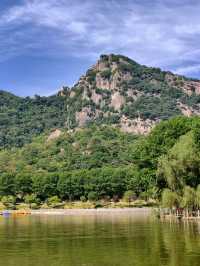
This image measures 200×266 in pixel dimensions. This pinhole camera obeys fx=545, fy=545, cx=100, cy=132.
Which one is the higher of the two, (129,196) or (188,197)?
(129,196)

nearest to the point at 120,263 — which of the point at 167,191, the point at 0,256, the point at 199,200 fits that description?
the point at 0,256

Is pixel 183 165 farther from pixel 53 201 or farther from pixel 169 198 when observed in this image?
pixel 53 201

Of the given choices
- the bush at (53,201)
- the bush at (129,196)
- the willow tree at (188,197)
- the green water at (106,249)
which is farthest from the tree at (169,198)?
the bush at (53,201)

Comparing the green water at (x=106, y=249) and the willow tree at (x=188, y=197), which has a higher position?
the willow tree at (x=188, y=197)

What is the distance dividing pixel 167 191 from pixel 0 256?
155ft

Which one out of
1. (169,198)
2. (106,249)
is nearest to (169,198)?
(169,198)

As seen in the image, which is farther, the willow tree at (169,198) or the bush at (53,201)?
the bush at (53,201)

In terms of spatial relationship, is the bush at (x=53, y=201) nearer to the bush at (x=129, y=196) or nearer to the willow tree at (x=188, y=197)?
the bush at (x=129, y=196)

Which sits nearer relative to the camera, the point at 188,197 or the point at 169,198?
the point at 188,197

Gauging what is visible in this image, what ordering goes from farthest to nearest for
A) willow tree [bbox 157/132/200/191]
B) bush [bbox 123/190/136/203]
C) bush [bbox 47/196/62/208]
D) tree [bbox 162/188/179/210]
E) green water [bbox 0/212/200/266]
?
bush [bbox 47/196/62/208] → bush [bbox 123/190/136/203] → tree [bbox 162/188/179/210] → willow tree [bbox 157/132/200/191] → green water [bbox 0/212/200/266]

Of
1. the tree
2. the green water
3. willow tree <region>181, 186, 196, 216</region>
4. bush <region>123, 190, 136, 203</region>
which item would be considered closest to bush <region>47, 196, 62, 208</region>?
bush <region>123, 190, 136, 203</region>

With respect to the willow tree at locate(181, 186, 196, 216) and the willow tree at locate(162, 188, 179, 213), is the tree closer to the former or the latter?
the willow tree at locate(162, 188, 179, 213)

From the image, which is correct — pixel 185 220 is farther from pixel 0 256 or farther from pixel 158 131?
pixel 0 256

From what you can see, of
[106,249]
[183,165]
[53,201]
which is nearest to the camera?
[106,249]
